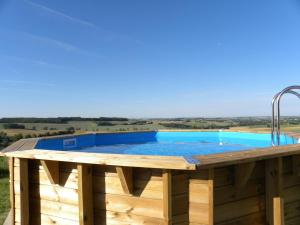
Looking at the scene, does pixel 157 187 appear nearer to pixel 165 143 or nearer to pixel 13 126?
pixel 165 143

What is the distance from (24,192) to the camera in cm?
341

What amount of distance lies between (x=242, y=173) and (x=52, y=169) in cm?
206

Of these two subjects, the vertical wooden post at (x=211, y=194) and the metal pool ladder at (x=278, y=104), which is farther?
the metal pool ladder at (x=278, y=104)

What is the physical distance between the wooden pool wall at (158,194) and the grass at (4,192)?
1.43 meters

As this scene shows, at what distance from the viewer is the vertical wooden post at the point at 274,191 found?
3012mm

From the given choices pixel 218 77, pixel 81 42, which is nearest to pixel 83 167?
pixel 81 42

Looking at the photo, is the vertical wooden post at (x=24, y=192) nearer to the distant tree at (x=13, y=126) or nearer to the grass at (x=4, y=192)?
the grass at (x=4, y=192)

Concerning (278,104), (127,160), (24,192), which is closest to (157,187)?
(127,160)

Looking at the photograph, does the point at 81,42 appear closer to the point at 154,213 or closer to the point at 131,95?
the point at 131,95

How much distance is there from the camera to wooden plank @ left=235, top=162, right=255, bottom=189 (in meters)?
2.82

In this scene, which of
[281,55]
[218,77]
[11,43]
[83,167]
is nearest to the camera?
[83,167]

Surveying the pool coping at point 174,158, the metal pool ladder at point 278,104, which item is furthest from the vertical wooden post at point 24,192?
the metal pool ladder at point 278,104

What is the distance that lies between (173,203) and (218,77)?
21127mm

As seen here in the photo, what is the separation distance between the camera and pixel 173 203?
8.64 ft
